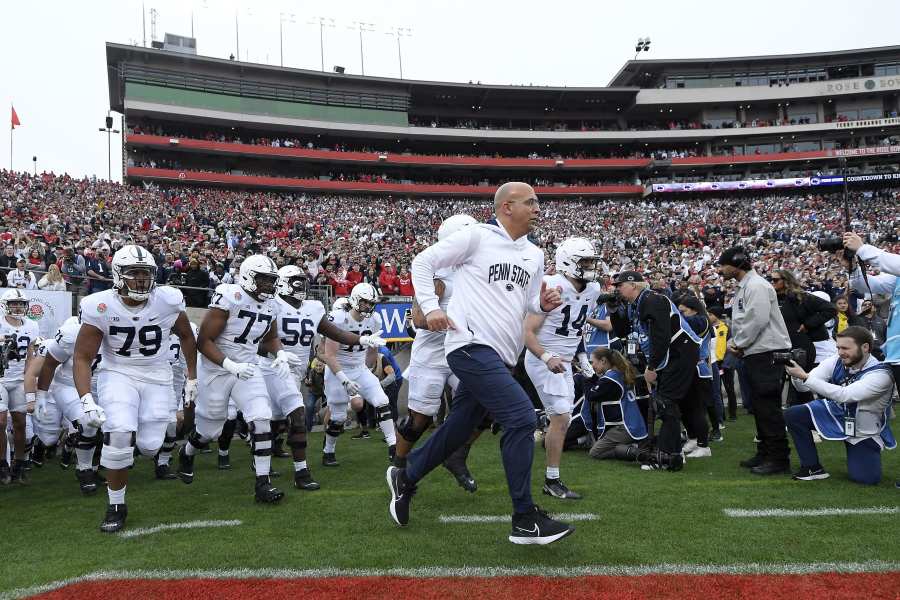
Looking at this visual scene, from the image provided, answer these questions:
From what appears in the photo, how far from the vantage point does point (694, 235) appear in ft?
113

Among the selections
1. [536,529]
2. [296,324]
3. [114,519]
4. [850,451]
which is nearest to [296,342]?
[296,324]

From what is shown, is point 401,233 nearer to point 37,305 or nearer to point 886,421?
point 37,305

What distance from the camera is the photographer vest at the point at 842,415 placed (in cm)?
542

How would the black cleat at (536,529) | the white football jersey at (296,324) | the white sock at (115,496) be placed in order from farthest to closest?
the white football jersey at (296,324), the white sock at (115,496), the black cleat at (536,529)

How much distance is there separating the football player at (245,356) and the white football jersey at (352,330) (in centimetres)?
148

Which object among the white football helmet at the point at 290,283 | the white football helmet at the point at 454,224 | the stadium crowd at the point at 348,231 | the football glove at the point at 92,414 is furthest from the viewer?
the stadium crowd at the point at 348,231

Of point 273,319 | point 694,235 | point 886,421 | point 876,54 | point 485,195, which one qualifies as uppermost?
point 876,54

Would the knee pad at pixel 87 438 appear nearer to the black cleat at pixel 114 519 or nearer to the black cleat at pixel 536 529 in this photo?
the black cleat at pixel 114 519

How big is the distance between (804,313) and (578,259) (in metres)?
3.62

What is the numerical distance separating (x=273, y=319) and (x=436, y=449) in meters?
2.72

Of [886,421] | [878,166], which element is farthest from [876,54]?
[886,421]

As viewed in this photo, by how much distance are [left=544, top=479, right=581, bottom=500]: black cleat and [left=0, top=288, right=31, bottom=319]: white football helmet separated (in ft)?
19.9

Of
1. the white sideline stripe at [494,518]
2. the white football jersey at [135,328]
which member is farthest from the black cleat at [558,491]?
the white football jersey at [135,328]

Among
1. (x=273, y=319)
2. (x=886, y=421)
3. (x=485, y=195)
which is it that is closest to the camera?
(x=886, y=421)
